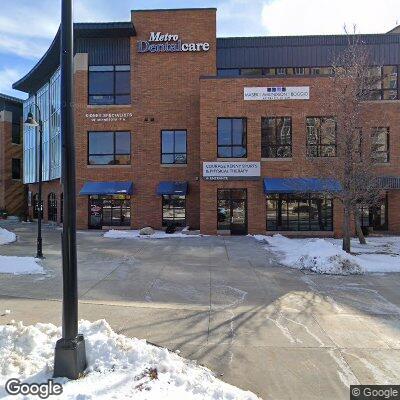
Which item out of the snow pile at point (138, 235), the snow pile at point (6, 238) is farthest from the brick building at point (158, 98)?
the snow pile at point (6, 238)

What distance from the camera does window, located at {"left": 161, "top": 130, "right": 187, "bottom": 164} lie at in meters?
26.0

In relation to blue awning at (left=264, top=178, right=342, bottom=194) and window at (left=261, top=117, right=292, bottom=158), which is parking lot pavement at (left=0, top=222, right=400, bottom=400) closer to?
blue awning at (left=264, top=178, right=342, bottom=194)

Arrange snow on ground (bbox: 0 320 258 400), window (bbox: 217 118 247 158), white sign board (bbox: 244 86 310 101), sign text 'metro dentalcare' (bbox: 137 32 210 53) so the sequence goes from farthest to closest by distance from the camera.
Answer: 1. sign text 'metro dentalcare' (bbox: 137 32 210 53)
2. window (bbox: 217 118 247 158)
3. white sign board (bbox: 244 86 310 101)
4. snow on ground (bbox: 0 320 258 400)

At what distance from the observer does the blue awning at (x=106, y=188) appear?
2488 cm

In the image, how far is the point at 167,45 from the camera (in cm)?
2558

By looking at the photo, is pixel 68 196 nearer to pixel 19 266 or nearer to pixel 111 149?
pixel 19 266

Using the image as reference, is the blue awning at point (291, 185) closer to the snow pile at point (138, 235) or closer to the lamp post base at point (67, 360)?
the snow pile at point (138, 235)

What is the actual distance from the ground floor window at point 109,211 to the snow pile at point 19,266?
43.5 ft

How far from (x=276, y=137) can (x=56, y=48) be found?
58.9ft

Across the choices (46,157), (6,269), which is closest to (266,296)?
(6,269)

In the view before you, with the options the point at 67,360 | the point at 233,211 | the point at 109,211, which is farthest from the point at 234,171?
the point at 67,360

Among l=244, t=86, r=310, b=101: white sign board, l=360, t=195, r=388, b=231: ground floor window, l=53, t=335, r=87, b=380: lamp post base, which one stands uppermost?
l=244, t=86, r=310, b=101: white sign board

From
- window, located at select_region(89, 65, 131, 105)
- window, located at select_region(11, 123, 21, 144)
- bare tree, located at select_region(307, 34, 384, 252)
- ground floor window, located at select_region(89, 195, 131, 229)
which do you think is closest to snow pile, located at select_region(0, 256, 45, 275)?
bare tree, located at select_region(307, 34, 384, 252)

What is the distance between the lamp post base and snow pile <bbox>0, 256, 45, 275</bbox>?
7612 mm
